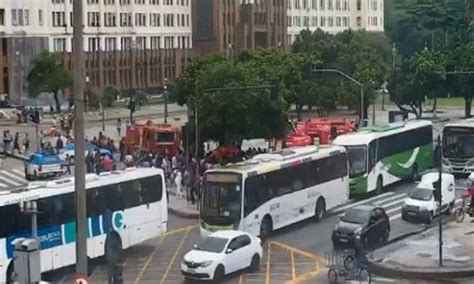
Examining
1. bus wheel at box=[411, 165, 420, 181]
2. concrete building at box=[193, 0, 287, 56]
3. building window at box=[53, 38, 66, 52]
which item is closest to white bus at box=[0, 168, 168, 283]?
bus wheel at box=[411, 165, 420, 181]

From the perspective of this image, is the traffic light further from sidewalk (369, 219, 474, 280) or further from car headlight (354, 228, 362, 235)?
car headlight (354, 228, 362, 235)

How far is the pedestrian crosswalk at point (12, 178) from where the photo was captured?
5197cm

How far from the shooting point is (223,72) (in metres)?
54.6

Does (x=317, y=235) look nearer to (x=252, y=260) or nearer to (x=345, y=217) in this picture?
(x=345, y=217)

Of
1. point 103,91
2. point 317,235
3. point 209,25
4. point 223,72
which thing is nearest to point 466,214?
point 317,235

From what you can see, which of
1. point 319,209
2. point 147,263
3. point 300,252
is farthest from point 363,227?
point 147,263

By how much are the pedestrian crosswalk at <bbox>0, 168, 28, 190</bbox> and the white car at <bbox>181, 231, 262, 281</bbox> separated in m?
23.0

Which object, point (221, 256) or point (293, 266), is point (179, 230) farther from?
point (221, 256)

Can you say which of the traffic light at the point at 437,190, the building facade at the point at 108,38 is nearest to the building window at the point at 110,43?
the building facade at the point at 108,38

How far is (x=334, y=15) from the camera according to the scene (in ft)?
465

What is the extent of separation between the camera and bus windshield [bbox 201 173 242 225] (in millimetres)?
32906

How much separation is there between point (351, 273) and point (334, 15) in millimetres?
116617

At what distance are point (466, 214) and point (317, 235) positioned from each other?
6.18 meters

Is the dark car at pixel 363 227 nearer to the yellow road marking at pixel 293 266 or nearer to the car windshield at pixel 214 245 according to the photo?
the yellow road marking at pixel 293 266
